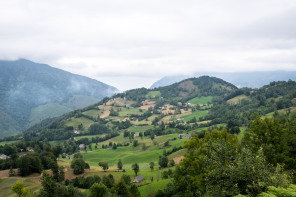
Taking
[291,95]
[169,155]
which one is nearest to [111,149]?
[169,155]

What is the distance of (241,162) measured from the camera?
18.8m

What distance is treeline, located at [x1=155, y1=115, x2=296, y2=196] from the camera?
59.4ft

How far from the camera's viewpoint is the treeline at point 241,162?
1809cm

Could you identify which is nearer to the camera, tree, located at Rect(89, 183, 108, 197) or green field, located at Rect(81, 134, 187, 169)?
tree, located at Rect(89, 183, 108, 197)

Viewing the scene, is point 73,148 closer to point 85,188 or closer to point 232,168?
point 85,188

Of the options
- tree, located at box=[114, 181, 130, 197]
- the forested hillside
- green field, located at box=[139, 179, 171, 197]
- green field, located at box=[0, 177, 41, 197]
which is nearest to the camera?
the forested hillside

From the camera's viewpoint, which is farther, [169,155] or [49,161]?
[169,155]

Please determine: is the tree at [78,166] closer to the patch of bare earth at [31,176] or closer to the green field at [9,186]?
the patch of bare earth at [31,176]

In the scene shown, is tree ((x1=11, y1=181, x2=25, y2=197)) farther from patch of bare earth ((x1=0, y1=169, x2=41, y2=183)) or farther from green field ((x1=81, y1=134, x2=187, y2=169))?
green field ((x1=81, y1=134, x2=187, y2=169))

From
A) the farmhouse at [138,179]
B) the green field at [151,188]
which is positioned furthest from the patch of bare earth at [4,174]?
the green field at [151,188]

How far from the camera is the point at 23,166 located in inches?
3172

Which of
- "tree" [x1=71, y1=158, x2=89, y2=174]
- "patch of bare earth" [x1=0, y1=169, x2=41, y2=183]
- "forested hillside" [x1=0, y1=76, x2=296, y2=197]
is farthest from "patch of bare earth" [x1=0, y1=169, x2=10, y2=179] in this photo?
"tree" [x1=71, y1=158, x2=89, y2=174]

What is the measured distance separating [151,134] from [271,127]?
440 ft

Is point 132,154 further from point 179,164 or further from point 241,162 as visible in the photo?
point 241,162
